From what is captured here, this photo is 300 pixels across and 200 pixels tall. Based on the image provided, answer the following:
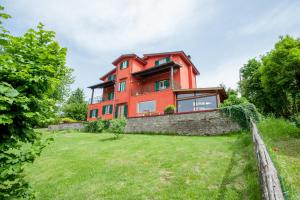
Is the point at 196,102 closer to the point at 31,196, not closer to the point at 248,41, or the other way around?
the point at 248,41

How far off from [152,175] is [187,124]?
9287mm

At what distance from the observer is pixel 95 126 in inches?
759

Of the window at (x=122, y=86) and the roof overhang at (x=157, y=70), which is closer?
the roof overhang at (x=157, y=70)

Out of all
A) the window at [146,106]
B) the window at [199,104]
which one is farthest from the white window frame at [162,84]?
the window at [199,104]

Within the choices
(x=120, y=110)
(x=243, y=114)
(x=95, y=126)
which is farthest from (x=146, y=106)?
(x=243, y=114)

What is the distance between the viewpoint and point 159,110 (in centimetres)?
2061

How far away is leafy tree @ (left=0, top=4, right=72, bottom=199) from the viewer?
239 centimetres

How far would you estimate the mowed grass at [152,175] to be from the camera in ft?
14.1

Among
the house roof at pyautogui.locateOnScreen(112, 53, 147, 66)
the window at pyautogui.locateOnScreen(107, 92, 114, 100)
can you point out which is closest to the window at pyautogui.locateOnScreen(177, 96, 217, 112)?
the house roof at pyautogui.locateOnScreen(112, 53, 147, 66)

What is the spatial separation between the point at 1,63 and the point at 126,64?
24.6 m

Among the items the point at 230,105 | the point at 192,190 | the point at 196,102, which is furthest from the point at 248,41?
the point at 192,190

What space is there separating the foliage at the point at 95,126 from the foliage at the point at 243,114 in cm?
1251

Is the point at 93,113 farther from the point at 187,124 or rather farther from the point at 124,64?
the point at 187,124

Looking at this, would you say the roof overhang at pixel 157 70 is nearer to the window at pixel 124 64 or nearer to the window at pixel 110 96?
the window at pixel 124 64
